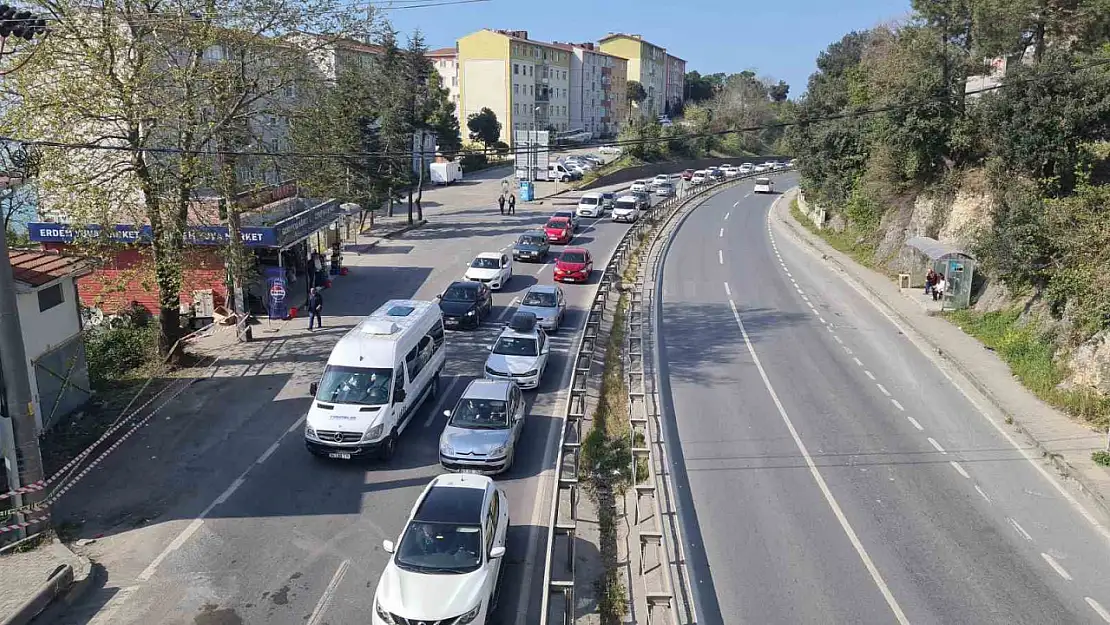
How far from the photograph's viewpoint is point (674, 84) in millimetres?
147125

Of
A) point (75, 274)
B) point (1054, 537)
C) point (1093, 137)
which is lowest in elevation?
point (1054, 537)

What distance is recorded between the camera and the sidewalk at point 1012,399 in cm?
1482

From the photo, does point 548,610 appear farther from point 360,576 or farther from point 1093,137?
point 1093,137

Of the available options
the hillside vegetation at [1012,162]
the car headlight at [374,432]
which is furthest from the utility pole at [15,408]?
the hillside vegetation at [1012,162]

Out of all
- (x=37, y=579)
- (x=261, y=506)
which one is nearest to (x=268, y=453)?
(x=261, y=506)

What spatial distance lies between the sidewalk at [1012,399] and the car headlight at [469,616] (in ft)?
36.8

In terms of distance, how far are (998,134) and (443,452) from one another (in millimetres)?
24484

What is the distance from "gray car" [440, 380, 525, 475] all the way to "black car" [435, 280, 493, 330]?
8435mm

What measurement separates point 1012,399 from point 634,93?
109 metres

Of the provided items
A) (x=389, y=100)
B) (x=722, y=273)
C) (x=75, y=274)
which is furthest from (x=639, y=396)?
(x=389, y=100)

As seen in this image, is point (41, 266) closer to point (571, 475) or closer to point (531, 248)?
point (571, 475)

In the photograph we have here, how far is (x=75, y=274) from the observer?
16.9m

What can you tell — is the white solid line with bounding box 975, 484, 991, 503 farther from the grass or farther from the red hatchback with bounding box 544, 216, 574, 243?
the red hatchback with bounding box 544, 216, 574, 243

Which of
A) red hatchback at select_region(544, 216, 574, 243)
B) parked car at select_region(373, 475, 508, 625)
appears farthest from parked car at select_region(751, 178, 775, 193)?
parked car at select_region(373, 475, 508, 625)
